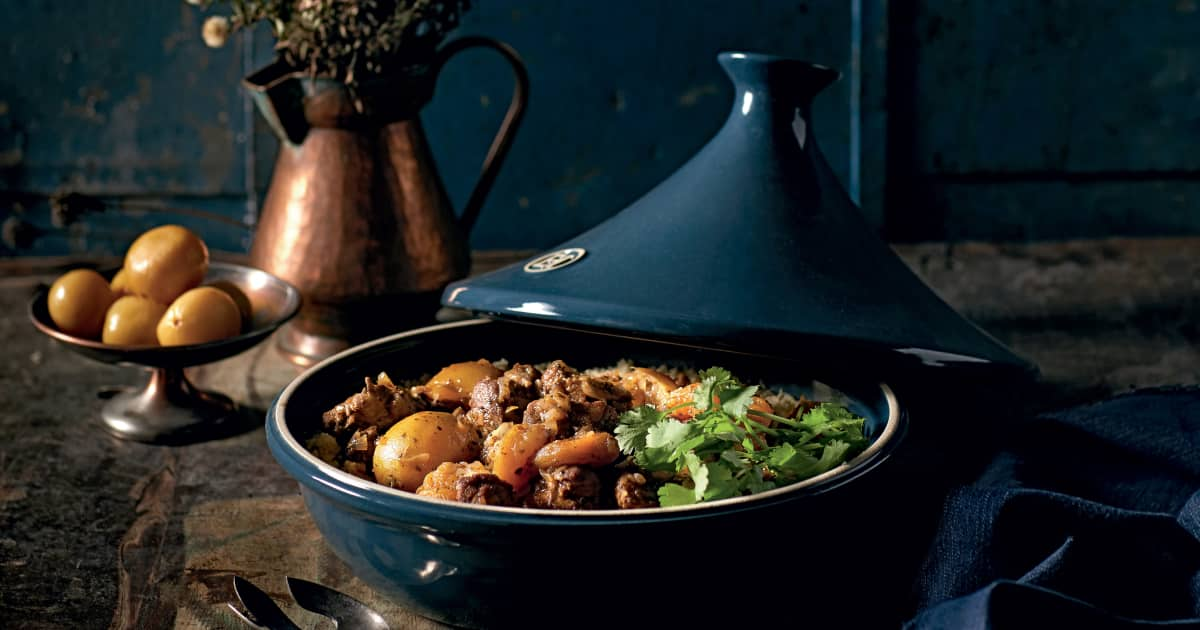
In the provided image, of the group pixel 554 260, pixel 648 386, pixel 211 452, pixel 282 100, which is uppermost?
pixel 282 100

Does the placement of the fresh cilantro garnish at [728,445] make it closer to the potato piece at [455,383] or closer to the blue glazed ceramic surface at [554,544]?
the blue glazed ceramic surface at [554,544]

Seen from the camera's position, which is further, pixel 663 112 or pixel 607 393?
pixel 663 112

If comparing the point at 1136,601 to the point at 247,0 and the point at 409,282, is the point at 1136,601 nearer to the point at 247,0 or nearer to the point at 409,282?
the point at 409,282

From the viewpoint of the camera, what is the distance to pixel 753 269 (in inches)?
38.8

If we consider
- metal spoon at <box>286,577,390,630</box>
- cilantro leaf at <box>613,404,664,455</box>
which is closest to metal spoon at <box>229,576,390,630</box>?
metal spoon at <box>286,577,390,630</box>

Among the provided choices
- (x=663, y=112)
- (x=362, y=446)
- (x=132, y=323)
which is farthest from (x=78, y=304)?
(x=663, y=112)

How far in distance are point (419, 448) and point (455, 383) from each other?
0.17 metres

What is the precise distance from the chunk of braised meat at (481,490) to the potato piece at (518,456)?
2 centimetres

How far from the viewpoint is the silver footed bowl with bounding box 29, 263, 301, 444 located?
1254 mm

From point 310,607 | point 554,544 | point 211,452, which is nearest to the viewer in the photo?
point 554,544

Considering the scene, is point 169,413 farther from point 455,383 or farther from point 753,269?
point 753,269

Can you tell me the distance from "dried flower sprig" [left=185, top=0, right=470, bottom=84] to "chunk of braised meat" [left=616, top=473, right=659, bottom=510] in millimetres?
734

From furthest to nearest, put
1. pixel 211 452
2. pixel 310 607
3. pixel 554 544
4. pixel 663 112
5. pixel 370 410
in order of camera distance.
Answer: pixel 663 112
pixel 211 452
pixel 370 410
pixel 310 607
pixel 554 544

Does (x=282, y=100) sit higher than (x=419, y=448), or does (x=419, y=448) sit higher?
(x=282, y=100)
